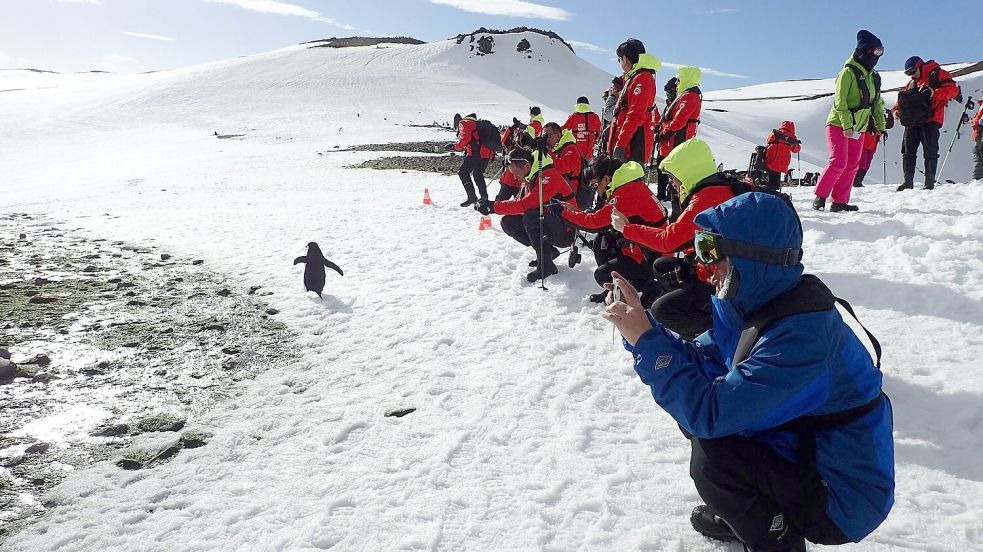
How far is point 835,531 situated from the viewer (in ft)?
6.75

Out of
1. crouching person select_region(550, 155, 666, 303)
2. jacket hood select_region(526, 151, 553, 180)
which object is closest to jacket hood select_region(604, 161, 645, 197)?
crouching person select_region(550, 155, 666, 303)

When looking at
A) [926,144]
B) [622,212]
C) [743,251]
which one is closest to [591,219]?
[622,212]

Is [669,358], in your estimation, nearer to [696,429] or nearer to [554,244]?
[696,429]

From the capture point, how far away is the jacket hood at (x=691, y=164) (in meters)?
4.04

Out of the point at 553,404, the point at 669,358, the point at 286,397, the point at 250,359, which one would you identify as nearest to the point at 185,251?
the point at 250,359

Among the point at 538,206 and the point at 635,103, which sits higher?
the point at 635,103

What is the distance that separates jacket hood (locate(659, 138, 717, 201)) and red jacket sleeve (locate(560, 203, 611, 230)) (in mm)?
1198

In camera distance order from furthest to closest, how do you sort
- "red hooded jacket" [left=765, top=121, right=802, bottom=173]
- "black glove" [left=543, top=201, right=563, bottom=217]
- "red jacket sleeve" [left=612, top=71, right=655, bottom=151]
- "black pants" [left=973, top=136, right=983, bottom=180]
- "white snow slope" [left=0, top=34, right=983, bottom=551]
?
"black pants" [left=973, top=136, right=983, bottom=180] → "red hooded jacket" [left=765, top=121, right=802, bottom=173] → "red jacket sleeve" [left=612, top=71, right=655, bottom=151] → "black glove" [left=543, top=201, right=563, bottom=217] → "white snow slope" [left=0, top=34, right=983, bottom=551]

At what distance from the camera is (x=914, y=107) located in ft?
28.8

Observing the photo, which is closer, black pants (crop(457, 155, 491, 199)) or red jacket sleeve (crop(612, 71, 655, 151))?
red jacket sleeve (crop(612, 71, 655, 151))

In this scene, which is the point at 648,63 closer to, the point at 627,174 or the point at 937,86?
the point at 627,174

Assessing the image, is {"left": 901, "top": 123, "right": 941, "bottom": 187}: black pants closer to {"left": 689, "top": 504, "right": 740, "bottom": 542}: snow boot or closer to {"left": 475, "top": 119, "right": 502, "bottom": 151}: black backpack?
{"left": 475, "top": 119, "right": 502, "bottom": 151}: black backpack

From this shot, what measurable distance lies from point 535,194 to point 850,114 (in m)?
4.43

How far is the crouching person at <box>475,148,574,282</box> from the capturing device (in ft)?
21.4
